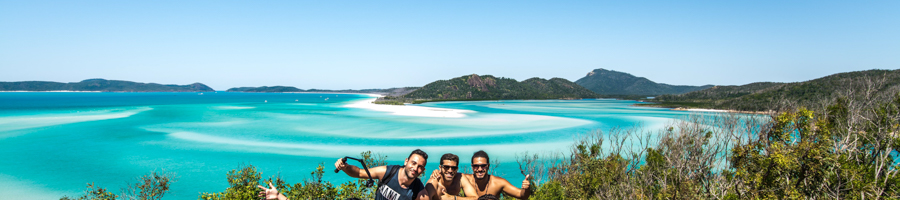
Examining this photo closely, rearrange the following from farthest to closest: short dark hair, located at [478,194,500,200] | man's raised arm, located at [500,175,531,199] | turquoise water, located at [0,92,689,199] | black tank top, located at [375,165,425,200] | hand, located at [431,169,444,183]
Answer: turquoise water, located at [0,92,689,199] → man's raised arm, located at [500,175,531,199] → short dark hair, located at [478,194,500,200] → black tank top, located at [375,165,425,200] → hand, located at [431,169,444,183]

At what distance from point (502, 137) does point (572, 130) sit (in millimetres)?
16304

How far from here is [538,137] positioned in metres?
60.9

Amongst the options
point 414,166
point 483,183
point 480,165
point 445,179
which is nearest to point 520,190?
point 483,183

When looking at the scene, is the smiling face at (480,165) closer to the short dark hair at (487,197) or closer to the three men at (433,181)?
the three men at (433,181)

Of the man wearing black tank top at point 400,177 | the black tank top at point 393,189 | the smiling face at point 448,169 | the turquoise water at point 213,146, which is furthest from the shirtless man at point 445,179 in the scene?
the turquoise water at point 213,146

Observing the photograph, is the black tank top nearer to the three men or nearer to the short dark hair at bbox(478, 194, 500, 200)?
the three men

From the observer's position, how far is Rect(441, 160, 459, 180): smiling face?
16.9ft

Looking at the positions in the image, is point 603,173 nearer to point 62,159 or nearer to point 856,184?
point 856,184

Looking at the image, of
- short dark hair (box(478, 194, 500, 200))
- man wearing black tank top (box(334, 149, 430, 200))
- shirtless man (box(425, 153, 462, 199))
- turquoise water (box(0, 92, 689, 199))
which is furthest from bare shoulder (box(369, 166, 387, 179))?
turquoise water (box(0, 92, 689, 199))

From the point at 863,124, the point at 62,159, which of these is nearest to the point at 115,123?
the point at 62,159

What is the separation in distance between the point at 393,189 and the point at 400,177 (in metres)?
0.21

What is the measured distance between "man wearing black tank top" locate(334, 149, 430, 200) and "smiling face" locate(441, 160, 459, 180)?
10.4 inches

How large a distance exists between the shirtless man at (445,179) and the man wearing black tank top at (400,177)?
128 millimetres

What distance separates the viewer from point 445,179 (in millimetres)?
5312
